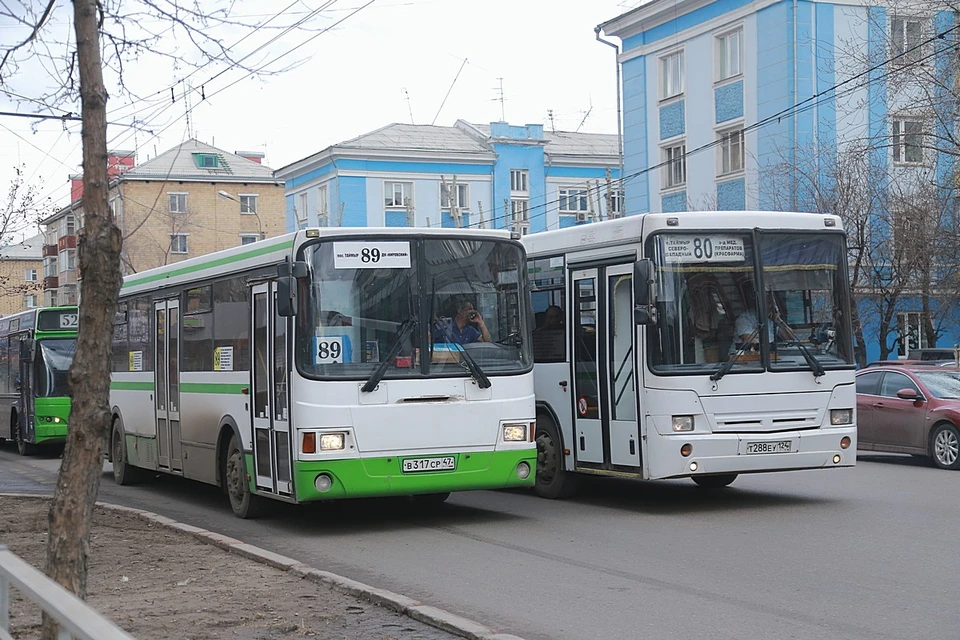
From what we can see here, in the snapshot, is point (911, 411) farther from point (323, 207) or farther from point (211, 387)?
point (323, 207)

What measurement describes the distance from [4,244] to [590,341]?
13450 millimetres

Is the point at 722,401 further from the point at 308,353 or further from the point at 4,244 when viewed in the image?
the point at 4,244

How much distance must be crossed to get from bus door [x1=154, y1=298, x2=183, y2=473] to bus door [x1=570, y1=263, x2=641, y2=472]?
15.8ft

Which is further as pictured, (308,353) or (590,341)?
(590,341)

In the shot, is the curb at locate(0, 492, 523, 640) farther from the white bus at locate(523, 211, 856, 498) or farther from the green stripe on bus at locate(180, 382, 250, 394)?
the white bus at locate(523, 211, 856, 498)

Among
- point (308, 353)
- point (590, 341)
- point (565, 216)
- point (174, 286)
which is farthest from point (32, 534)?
point (565, 216)

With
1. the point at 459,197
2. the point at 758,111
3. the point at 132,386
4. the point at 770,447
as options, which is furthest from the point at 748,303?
the point at 459,197

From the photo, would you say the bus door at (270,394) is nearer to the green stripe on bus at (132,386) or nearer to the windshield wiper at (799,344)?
the green stripe on bus at (132,386)

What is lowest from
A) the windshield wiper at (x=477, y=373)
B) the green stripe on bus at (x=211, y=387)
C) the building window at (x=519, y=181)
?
the green stripe on bus at (x=211, y=387)

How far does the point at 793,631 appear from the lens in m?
7.48

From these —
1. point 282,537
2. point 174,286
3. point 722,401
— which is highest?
point 174,286

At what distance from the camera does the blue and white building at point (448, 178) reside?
61312mm

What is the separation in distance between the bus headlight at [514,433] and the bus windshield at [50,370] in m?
15.5

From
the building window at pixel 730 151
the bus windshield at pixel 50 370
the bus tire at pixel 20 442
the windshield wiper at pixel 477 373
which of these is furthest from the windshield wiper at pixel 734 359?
the building window at pixel 730 151
